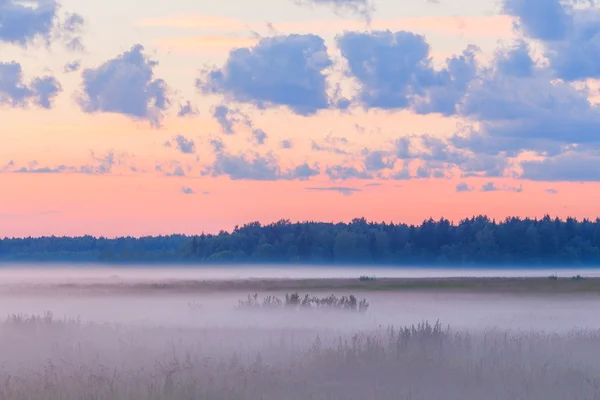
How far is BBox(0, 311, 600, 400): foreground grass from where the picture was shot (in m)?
19.2

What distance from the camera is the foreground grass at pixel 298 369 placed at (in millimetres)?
19234

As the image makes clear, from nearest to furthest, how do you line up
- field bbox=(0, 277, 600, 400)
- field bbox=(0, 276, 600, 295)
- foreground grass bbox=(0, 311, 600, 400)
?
foreground grass bbox=(0, 311, 600, 400)
field bbox=(0, 277, 600, 400)
field bbox=(0, 276, 600, 295)

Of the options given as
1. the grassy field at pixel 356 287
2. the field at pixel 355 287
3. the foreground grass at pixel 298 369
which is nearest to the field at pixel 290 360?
the foreground grass at pixel 298 369

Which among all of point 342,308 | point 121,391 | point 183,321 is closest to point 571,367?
point 121,391

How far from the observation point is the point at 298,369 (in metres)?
22.5

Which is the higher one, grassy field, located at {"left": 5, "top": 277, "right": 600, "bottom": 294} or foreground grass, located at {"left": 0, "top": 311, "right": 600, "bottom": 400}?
grassy field, located at {"left": 5, "top": 277, "right": 600, "bottom": 294}

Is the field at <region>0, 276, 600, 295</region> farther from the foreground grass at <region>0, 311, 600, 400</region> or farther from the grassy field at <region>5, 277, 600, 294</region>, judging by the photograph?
the foreground grass at <region>0, 311, 600, 400</region>

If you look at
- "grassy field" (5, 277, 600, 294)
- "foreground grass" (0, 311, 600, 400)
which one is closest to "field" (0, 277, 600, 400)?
"foreground grass" (0, 311, 600, 400)

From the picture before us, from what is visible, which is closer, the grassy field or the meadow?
the meadow

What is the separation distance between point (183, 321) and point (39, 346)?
49.5 ft

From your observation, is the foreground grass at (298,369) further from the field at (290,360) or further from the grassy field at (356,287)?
the grassy field at (356,287)

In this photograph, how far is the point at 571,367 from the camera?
23594mm

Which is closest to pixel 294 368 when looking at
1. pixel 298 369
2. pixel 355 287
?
pixel 298 369

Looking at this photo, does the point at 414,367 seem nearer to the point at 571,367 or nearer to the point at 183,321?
the point at 571,367
